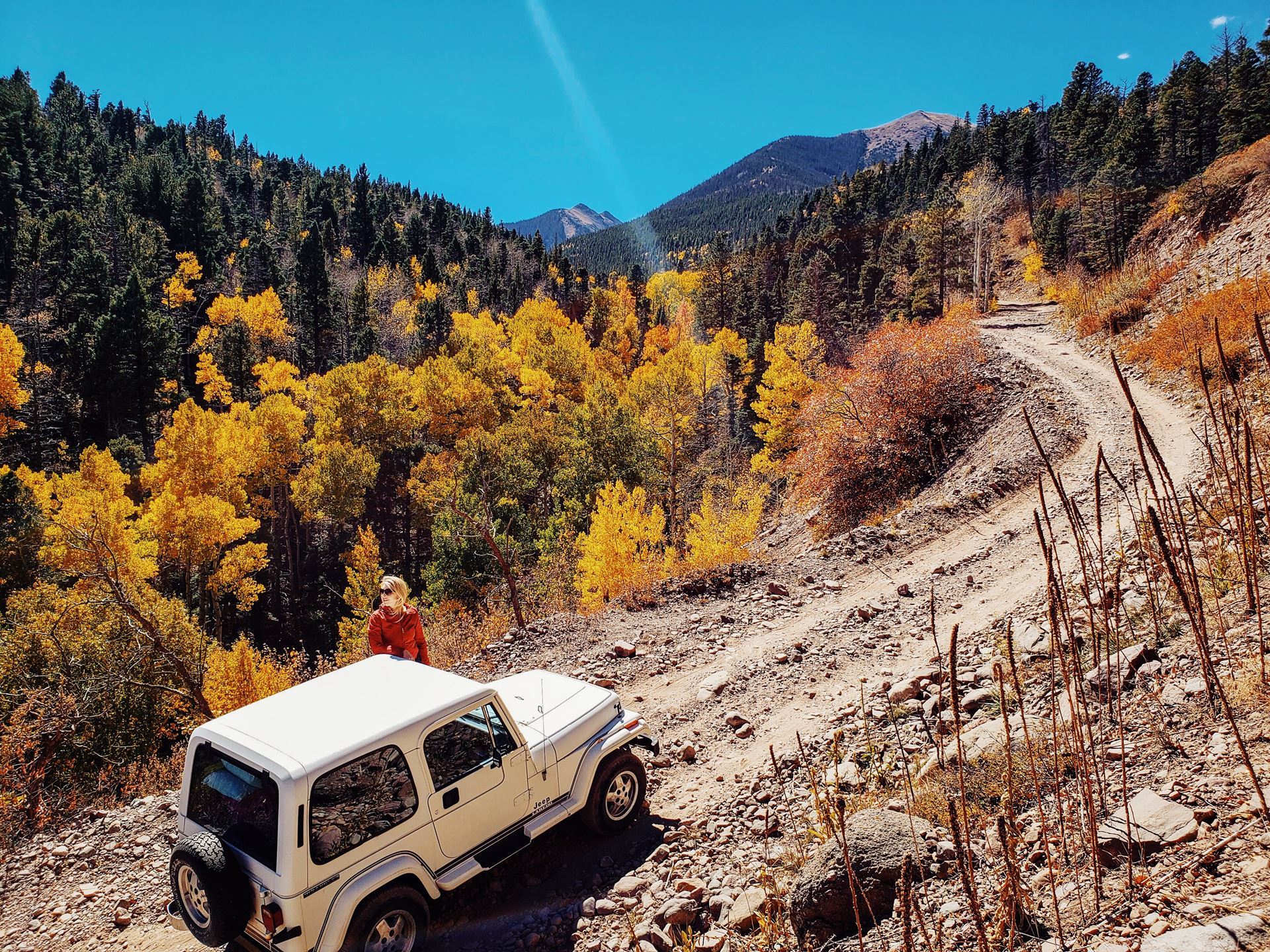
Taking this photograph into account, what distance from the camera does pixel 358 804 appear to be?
4355 mm

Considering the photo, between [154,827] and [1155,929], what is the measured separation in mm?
8270

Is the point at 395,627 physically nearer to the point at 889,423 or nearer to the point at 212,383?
the point at 889,423

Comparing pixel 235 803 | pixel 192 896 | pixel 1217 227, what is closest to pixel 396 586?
pixel 235 803

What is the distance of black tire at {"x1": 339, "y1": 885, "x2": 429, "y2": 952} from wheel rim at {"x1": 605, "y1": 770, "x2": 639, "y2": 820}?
1.74m

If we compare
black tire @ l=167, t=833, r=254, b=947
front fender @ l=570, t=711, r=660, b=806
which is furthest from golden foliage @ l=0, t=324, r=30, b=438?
front fender @ l=570, t=711, r=660, b=806

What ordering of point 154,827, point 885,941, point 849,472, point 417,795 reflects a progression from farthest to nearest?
1. point 849,472
2. point 154,827
3. point 417,795
4. point 885,941

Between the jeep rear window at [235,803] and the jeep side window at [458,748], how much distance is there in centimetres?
102

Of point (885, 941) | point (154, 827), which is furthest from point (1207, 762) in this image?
point (154, 827)

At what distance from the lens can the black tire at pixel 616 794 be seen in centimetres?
Result: 573

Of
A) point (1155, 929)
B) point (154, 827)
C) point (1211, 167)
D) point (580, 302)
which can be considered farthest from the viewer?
point (580, 302)

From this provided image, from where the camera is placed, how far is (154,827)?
6.61m

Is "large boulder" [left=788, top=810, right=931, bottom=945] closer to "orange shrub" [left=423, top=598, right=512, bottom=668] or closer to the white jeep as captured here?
the white jeep

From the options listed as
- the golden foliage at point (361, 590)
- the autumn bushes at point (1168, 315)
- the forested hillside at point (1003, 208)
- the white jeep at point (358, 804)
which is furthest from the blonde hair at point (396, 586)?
the forested hillside at point (1003, 208)

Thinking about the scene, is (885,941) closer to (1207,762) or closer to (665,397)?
(1207,762)
